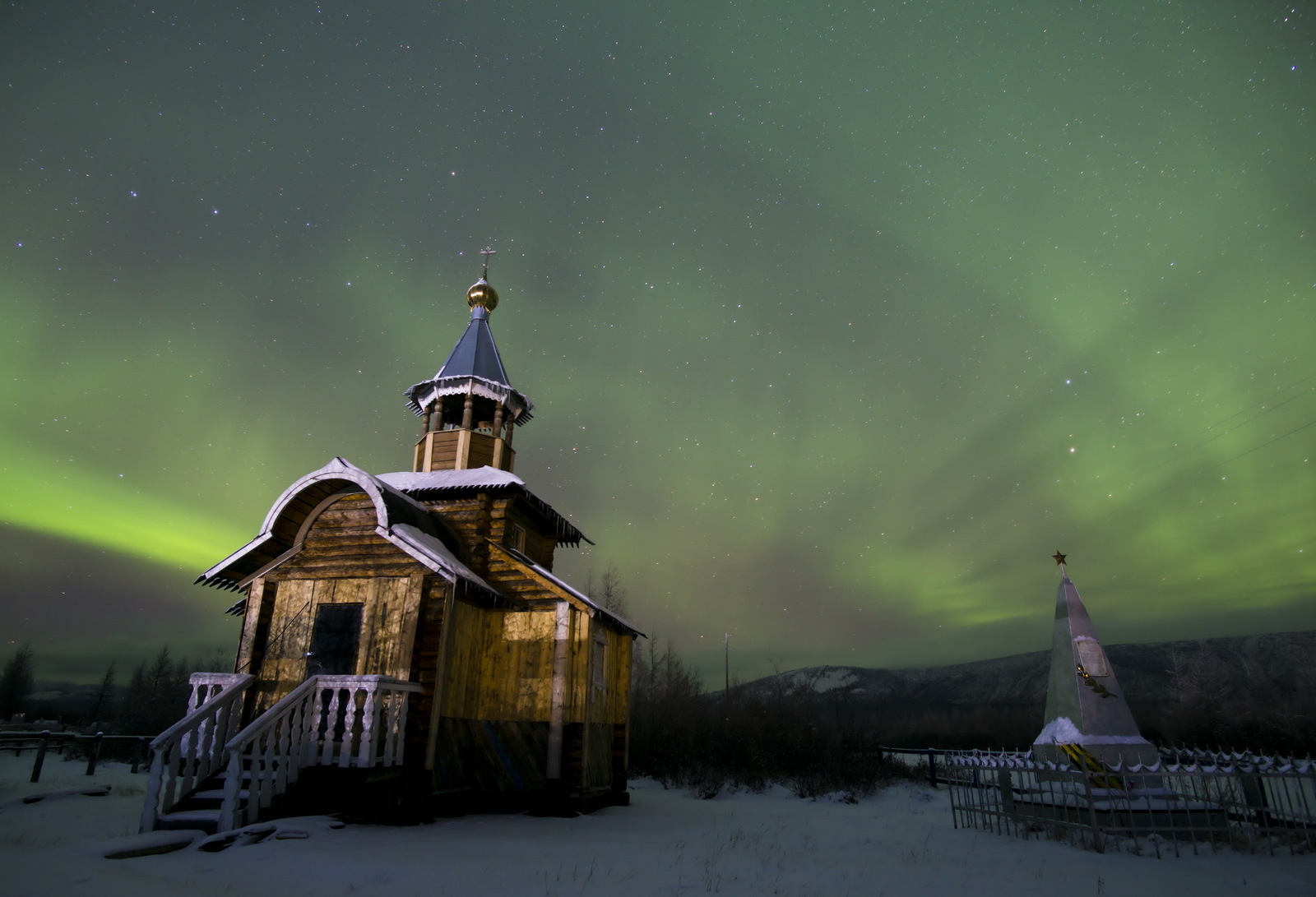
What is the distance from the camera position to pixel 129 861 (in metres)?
6.96

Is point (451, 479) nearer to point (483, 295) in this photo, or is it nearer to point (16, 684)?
point (483, 295)

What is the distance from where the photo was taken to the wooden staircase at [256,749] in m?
8.88

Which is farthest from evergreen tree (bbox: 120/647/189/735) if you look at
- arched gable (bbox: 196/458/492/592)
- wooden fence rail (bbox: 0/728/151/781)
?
arched gable (bbox: 196/458/492/592)

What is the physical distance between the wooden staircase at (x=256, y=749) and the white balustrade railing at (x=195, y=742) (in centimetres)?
1

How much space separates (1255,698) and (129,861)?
75216 millimetres

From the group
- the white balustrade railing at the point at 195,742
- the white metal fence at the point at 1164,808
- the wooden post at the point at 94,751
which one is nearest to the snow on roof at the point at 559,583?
the white balustrade railing at the point at 195,742

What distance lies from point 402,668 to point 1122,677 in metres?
106

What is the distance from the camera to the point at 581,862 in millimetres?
8391

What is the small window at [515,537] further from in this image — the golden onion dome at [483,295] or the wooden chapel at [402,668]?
the golden onion dome at [483,295]

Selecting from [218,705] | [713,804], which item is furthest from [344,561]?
[713,804]

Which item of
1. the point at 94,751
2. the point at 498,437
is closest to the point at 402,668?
the point at 498,437

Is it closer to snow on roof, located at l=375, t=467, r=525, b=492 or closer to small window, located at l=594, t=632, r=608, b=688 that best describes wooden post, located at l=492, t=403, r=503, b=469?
snow on roof, located at l=375, t=467, r=525, b=492

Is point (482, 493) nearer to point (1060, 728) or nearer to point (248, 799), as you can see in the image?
point (248, 799)

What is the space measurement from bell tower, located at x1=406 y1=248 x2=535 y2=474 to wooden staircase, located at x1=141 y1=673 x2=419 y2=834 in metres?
7.81
